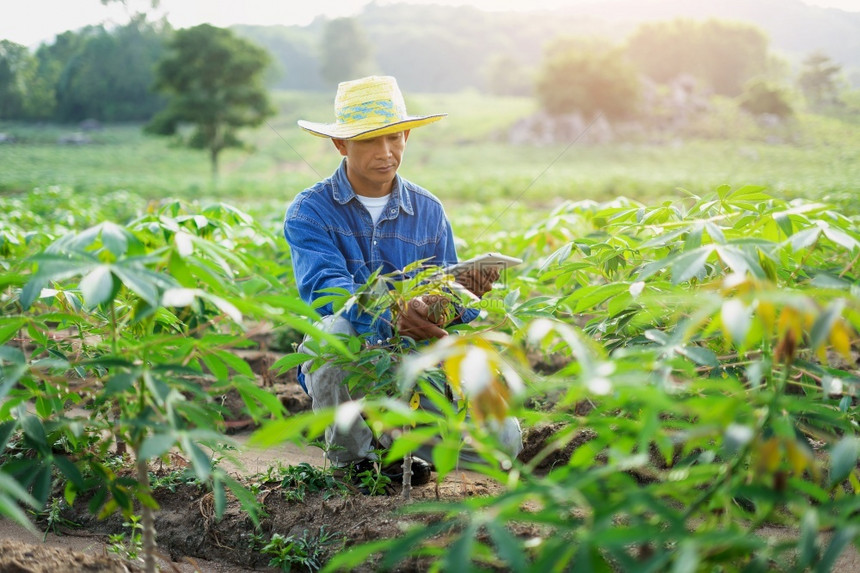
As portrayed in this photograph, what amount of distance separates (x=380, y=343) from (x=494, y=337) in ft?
2.89

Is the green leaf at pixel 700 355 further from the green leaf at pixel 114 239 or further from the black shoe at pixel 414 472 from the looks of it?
the black shoe at pixel 414 472

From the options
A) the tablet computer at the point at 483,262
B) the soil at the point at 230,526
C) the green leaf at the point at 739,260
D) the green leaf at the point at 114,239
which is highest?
the green leaf at the point at 114,239

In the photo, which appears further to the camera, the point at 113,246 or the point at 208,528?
the point at 208,528

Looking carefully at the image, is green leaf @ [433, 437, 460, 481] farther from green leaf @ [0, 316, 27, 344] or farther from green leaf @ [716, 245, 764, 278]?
green leaf @ [0, 316, 27, 344]

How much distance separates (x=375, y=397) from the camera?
1767 mm

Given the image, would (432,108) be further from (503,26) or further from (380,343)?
(503,26)

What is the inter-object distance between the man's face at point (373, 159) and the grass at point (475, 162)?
37.2 ft

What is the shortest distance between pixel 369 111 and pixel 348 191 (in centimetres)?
26

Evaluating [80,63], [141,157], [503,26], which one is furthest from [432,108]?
[503,26]

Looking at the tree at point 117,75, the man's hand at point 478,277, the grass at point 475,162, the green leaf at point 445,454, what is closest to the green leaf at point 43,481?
the green leaf at point 445,454

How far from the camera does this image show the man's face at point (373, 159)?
88.7 inches

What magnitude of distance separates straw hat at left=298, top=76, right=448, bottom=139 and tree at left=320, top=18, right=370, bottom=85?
5979cm

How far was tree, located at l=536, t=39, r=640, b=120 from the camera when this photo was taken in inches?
1398

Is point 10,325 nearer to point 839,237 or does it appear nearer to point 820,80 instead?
point 839,237
